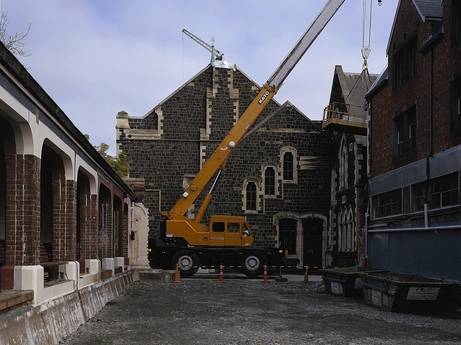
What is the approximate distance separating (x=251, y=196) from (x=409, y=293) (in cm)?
2105

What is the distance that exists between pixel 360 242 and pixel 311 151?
8.46m

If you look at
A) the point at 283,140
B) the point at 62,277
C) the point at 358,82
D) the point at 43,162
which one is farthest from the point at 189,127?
the point at 62,277

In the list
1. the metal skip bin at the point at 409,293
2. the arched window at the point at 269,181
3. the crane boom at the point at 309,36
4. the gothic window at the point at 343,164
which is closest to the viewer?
the metal skip bin at the point at 409,293

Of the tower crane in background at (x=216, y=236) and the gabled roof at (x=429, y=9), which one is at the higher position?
the gabled roof at (x=429, y=9)

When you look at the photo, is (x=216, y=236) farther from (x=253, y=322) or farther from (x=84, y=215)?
(x=253, y=322)

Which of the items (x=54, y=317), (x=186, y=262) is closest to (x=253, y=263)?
(x=186, y=262)

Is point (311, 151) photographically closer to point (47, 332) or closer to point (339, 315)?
point (339, 315)

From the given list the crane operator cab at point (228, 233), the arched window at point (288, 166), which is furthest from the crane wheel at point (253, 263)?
the arched window at point (288, 166)

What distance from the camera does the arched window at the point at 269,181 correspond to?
115ft

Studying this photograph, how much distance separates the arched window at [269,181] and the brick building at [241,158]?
5 cm

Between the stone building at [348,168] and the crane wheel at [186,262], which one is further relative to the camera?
the stone building at [348,168]

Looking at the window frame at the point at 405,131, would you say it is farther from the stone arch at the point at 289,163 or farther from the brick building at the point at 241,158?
the stone arch at the point at 289,163

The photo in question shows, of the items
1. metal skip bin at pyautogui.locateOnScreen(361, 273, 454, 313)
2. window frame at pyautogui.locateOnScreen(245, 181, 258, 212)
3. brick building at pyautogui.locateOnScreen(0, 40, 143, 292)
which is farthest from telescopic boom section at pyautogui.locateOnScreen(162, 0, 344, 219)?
metal skip bin at pyautogui.locateOnScreen(361, 273, 454, 313)

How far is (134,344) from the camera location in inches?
387
